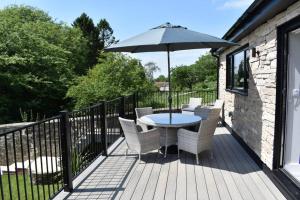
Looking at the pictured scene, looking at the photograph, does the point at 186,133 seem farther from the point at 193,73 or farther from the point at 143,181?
the point at 193,73

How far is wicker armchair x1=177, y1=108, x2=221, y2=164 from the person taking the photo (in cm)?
439

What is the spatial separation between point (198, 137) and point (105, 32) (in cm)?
2390

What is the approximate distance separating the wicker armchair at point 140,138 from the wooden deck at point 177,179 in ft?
0.85

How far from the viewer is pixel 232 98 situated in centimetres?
695

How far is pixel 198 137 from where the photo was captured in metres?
4.40

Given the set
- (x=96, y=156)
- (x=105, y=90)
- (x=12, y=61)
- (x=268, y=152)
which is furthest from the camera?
(x=12, y=61)

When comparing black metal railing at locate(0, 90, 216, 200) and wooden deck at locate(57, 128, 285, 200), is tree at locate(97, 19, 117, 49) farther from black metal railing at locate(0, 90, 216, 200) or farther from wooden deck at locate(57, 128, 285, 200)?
wooden deck at locate(57, 128, 285, 200)

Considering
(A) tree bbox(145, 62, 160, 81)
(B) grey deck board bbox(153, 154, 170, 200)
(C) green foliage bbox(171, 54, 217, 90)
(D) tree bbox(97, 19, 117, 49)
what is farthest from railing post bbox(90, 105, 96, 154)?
(D) tree bbox(97, 19, 117, 49)

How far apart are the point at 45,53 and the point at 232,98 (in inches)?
422

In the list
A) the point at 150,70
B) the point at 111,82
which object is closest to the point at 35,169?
the point at 111,82

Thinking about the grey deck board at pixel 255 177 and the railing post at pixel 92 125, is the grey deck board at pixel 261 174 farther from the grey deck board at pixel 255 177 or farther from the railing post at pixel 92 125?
the railing post at pixel 92 125

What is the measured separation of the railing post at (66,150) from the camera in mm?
3363

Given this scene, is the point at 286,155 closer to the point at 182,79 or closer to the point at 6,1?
the point at 182,79

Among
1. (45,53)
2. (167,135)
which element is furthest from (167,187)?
(45,53)
